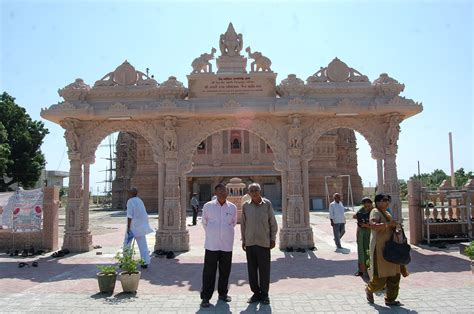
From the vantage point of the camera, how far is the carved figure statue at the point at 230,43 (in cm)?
1179

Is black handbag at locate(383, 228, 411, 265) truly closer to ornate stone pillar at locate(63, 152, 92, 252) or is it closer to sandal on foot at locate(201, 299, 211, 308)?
sandal on foot at locate(201, 299, 211, 308)

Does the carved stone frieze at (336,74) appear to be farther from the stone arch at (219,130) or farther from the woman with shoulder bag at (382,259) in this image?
the woman with shoulder bag at (382,259)

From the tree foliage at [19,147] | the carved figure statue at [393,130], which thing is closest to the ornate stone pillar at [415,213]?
the carved figure statue at [393,130]

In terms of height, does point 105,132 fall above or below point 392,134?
above

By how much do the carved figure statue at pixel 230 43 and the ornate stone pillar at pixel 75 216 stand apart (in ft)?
17.6

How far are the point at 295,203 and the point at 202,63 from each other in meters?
4.92

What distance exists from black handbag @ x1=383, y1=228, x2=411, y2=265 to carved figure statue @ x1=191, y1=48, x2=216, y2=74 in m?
7.66

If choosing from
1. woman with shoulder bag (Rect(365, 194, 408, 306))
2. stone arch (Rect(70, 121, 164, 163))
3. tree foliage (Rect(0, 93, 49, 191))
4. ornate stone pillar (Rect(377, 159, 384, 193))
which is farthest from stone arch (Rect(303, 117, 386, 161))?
tree foliage (Rect(0, 93, 49, 191))

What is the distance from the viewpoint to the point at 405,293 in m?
6.52

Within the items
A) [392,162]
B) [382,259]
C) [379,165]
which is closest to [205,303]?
[382,259]

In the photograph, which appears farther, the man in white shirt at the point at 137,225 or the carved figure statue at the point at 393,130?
the carved figure statue at the point at 393,130

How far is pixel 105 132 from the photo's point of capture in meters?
11.8

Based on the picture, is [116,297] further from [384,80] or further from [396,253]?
[384,80]

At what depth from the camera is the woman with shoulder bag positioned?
5.71 m
